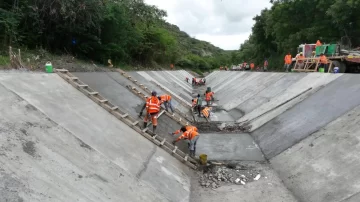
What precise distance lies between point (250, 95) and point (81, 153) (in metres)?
17.0

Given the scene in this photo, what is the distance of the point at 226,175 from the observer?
30.7 ft

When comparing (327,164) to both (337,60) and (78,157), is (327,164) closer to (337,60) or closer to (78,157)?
(78,157)

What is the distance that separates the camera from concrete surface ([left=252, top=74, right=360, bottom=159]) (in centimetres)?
1062

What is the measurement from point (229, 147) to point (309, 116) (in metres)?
3.30

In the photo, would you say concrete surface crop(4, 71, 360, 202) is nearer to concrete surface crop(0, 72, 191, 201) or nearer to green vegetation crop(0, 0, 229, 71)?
concrete surface crop(0, 72, 191, 201)

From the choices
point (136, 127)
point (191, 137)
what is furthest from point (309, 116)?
point (136, 127)

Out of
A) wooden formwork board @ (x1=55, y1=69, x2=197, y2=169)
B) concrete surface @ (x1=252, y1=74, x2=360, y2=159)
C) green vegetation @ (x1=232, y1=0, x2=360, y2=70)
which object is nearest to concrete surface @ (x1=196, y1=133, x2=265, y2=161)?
concrete surface @ (x1=252, y1=74, x2=360, y2=159)

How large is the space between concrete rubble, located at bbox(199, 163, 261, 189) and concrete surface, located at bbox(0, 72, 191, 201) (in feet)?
1.96

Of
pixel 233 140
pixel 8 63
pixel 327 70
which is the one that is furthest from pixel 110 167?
pixel 327 70

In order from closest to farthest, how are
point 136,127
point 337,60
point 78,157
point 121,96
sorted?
point 78,157
point 136,127
point 121,96
point 337,60

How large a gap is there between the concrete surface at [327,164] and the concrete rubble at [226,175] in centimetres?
86

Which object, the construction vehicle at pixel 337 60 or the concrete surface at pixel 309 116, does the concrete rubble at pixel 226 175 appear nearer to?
the concrete surface at pixel 309 116

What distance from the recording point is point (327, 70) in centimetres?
2094

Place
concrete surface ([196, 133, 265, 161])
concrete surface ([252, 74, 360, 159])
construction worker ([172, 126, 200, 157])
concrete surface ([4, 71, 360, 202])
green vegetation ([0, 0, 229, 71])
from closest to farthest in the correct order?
1. concrete surface ([4, 71, 360, 202])
2. construction worker ([172, 126, 200, 157])
3. concrete surface ([252, 74, 360, 159])
4. concrete surface ([196, 133, 265, 161])
5. green vegetation ([0, 0, 229, 71])
